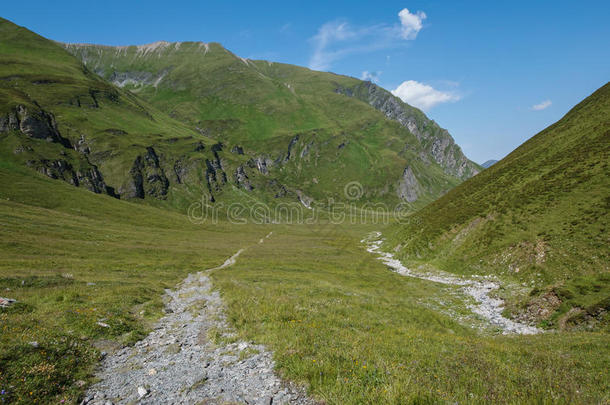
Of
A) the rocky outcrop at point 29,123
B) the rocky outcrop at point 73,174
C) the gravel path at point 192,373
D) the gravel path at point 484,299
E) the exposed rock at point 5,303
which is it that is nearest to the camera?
the gravel path at point 192,373

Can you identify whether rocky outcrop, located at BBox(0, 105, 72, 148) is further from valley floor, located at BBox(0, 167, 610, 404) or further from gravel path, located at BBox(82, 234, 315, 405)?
gravel path, located at BBox(82, 234, 315, 405)

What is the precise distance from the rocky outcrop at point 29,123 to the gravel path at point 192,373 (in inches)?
9190

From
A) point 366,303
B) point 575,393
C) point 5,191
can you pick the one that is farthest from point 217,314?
point 5,191

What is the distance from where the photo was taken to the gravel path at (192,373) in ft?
26.5

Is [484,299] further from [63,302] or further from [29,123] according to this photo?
[29,123]

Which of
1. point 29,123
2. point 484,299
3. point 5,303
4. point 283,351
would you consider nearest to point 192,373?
point 283,351

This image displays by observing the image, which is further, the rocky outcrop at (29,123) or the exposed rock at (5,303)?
the rocky outcrop at (29,123)

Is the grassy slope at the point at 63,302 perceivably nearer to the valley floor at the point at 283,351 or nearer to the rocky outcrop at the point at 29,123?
the valley floor at the point at 283,351

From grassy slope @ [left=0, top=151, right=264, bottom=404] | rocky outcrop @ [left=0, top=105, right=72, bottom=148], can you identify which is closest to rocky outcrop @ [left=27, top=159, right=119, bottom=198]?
rocky outcrop @ [left=0, top=105, right=72, bottom=148]

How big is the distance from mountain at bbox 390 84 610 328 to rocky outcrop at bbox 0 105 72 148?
23213 centimetres

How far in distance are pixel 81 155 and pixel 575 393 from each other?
25199 cm

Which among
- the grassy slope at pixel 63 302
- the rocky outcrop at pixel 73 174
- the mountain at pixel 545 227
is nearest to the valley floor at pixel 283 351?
the grassy slope at pixel 63 302

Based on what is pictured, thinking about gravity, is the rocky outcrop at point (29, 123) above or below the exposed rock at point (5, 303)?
above

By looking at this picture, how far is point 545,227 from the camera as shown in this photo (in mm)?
42844
